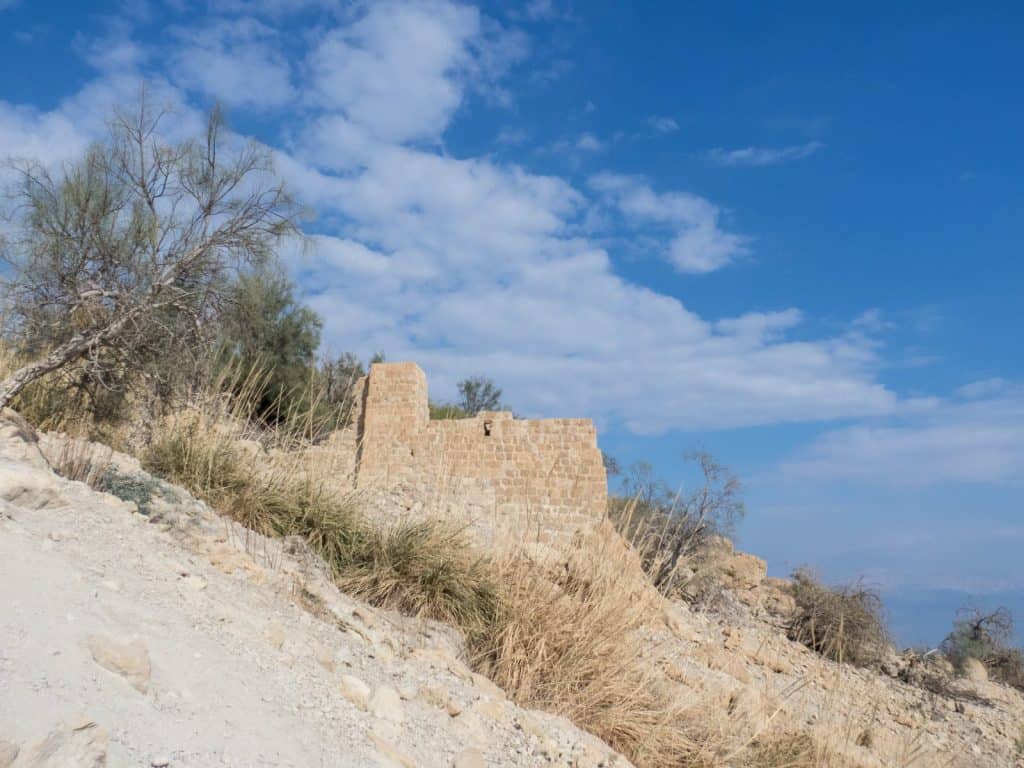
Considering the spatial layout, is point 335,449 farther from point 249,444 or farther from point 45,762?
point 45,762

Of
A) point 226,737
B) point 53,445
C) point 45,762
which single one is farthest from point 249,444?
point 45,762

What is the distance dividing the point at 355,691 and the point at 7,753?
143cm

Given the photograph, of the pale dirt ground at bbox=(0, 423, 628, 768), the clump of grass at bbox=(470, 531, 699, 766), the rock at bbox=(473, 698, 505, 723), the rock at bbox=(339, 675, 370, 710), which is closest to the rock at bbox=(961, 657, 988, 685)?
the clump of grass at bbox=(470, 531, 699, 766)

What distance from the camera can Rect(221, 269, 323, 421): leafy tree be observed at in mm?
6602

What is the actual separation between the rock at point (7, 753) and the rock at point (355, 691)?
1.37m

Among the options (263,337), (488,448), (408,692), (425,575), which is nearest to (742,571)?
(488,448)

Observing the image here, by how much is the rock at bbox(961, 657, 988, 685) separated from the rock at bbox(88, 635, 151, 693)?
16589mm

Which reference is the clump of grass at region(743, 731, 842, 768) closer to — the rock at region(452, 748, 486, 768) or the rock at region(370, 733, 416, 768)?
the rock at region(452, 748, 486, 768)

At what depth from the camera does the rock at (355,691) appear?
2.90 metres

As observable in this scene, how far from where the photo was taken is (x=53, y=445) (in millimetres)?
4727

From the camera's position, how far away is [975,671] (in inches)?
593

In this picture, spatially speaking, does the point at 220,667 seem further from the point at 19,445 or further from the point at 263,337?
the point at 263,337

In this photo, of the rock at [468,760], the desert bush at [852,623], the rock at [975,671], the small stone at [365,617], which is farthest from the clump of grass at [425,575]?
the rock at [975,671]

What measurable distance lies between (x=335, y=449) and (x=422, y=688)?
2.61 meters
